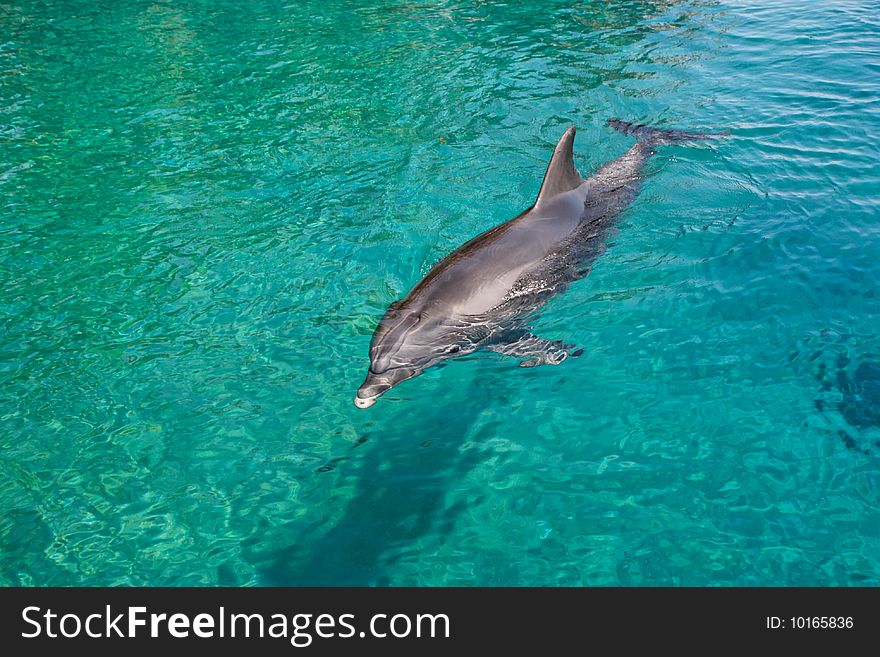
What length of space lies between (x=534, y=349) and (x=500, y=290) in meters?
0.70

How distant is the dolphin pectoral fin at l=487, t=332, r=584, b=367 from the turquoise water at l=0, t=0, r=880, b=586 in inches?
9.4

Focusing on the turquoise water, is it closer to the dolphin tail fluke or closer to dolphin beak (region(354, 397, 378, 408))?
the dolphin tail fluke

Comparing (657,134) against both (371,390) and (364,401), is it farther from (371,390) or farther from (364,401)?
(364,401)

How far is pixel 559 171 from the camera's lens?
827 cm

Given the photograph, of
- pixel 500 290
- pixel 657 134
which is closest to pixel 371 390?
pixel 500 290

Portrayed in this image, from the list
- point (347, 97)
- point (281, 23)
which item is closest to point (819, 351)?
point (347, 97)

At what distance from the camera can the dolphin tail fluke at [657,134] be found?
38.1ft

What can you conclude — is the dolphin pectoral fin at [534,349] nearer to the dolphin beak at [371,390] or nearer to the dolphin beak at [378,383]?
the dolphin beak at [378,383]

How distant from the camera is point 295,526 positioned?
5.91 m

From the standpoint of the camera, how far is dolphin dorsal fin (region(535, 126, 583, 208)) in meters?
8.12

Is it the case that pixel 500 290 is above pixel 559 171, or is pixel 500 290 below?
below

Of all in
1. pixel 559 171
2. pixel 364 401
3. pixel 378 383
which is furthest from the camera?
pixel 559 171

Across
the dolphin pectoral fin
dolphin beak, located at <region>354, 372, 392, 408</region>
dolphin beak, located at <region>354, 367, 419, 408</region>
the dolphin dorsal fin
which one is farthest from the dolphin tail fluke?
dolphin beak, located at <region>354, 372, 392, 408</region>

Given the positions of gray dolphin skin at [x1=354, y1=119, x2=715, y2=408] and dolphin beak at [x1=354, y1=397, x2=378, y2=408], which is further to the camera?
gray dolphin skin at [x1=354, y1=119, x2=715, y2=408]
